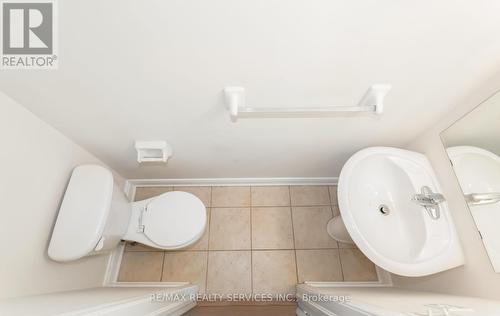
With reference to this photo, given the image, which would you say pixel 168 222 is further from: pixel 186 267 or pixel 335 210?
pixel 335 210

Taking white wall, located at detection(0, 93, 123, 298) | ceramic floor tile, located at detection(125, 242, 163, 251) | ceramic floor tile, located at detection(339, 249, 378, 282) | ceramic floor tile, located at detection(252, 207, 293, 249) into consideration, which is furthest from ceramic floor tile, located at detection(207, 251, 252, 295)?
white wall, located at detection(0, 93, 123, 298)

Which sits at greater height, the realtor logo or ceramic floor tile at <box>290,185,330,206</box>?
the realtor logo

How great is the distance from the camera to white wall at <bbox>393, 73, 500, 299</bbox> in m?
0.79

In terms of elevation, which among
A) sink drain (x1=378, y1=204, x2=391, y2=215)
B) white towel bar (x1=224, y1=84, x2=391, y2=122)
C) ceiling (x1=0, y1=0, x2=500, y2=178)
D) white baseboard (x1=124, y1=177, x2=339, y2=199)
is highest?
ceiling (x1=0, y1=0, x2=500, y2=178)

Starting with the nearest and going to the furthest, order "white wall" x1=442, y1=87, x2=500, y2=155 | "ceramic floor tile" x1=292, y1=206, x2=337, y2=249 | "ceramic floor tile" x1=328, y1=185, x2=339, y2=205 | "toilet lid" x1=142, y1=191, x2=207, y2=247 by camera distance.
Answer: "white wall" x1=442, y1=87, x2=500, y2=155 → "toilet lid" x1=142, y1=191, x2=207, y2=247 → "ceramic floor tile" x1=292, y1=206, x2=337, y2=249 → "ceramic floor tile" x1=328, y1=185, x2=339, y2=205

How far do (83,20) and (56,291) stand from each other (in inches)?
48.3

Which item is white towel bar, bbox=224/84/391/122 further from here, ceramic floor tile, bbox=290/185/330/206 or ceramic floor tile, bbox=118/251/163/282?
ceramic floor tile, bbox=118/251/163/282

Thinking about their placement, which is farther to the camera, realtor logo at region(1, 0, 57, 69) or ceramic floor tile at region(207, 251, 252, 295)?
ceramic floor tile at region(207, 251, 252, 295)

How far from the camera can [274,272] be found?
1462 millimetres

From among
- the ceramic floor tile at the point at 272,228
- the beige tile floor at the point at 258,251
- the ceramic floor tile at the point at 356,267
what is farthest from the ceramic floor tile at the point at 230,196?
the ceramic floor tile at the point at 356,267

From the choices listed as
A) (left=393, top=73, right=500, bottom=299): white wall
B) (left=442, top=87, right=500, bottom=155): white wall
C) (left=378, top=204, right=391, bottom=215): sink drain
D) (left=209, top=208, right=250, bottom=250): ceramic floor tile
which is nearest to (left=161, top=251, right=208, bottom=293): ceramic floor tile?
(left=209, top=208, right=250, bottom=250): ceramic floor tile

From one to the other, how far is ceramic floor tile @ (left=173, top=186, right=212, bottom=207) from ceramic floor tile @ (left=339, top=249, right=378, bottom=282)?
3.51 ft

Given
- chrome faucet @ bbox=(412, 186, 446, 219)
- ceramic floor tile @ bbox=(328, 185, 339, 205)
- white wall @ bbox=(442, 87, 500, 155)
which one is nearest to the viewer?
white wall @ bbox=(442, 87, 500, 155)

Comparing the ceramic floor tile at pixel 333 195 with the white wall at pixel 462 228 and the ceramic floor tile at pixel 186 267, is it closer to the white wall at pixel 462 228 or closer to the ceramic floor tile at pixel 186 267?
the white wall at pixel 462 228
